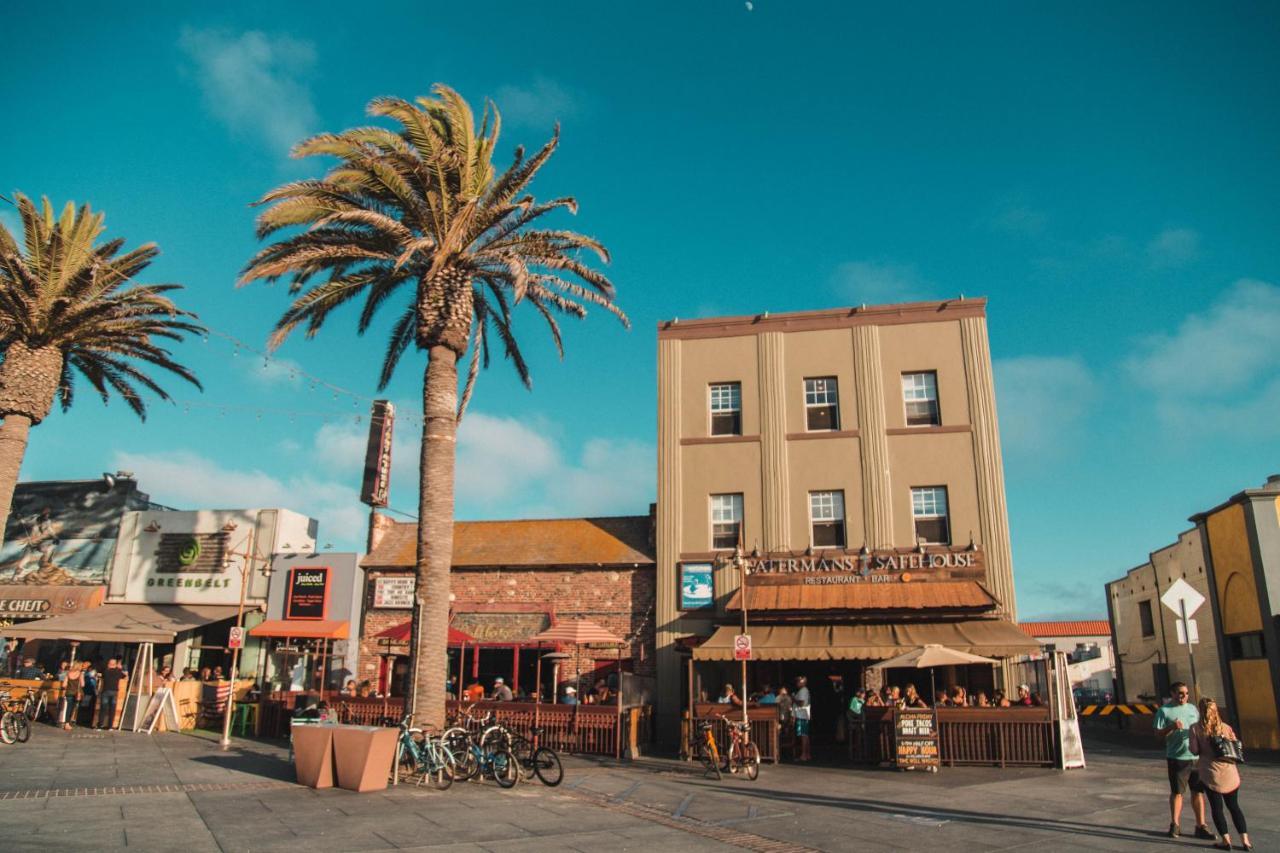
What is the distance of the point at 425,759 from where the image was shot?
589 inches

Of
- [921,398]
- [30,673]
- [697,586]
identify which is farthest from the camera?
[30,673]

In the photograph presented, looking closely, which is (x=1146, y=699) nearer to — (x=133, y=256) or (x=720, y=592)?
(x=720, y=592)

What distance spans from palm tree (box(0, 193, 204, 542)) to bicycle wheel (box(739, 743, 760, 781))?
19.6m

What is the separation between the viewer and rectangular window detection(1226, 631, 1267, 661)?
22625 mm

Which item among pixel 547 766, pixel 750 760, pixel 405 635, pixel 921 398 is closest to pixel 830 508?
pixel 921 398

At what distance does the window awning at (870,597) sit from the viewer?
21500 millimetres

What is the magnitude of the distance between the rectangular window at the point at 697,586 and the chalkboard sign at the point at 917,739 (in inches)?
286

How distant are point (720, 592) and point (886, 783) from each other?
8844mm

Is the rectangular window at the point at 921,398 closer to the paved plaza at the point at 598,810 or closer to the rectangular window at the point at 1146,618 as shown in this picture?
the paved plaza at the point at 598,810

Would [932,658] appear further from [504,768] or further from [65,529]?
[65,529]

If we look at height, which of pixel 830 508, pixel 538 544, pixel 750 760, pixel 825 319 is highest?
pixel 825 319

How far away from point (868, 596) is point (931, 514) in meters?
3.35

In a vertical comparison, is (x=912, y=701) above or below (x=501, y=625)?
below

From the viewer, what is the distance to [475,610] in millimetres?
25891
